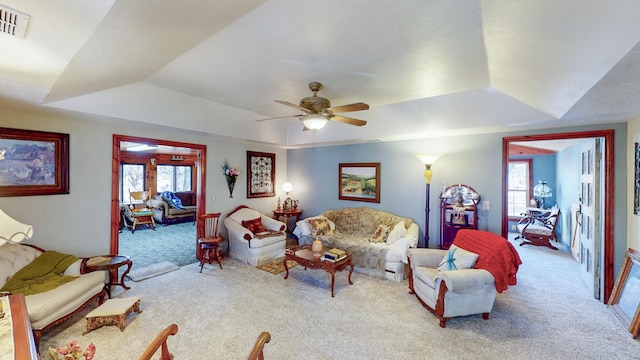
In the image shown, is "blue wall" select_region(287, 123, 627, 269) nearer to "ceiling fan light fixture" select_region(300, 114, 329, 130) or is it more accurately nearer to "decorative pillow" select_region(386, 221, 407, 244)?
"decorative pillow" select_region(386, 221, 407, 244)

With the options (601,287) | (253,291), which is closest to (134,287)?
(253,291)

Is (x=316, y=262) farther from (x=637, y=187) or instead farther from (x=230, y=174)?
(x=637, y=187)

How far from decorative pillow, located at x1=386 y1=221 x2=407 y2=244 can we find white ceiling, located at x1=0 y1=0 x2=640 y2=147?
1693 mm

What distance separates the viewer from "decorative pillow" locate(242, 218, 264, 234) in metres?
5.02

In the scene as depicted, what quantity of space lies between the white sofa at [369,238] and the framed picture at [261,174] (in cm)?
147

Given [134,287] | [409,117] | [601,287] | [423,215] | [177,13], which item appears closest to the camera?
[177,13]

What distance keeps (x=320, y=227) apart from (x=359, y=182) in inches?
50.4

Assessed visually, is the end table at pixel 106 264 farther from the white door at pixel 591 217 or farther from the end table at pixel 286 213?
the white door at pixel 591 217

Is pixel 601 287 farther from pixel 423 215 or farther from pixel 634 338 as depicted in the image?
pixel 423 215

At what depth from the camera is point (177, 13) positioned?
1723mm

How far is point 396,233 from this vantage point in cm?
426

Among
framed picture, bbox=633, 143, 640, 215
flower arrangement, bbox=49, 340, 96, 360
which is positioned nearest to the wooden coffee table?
flower arrangement, bbox=49, 340, 96, 360

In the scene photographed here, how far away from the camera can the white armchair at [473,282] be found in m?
2.80

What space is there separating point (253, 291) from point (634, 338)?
13.8ft
